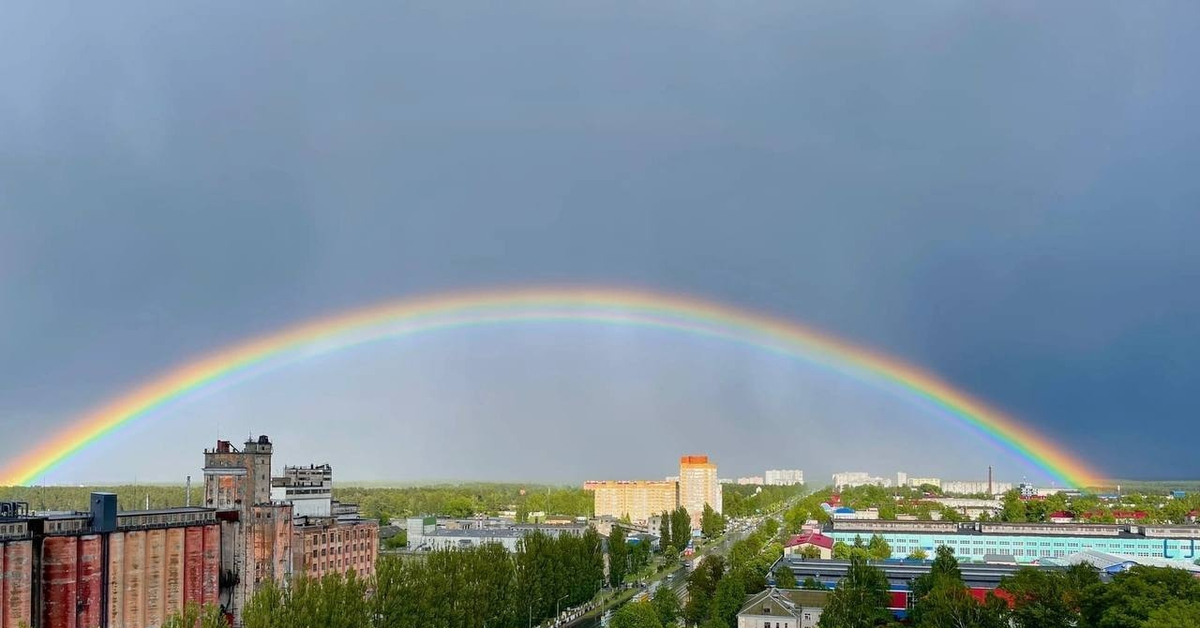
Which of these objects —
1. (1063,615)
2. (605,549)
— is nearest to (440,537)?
(605,549)

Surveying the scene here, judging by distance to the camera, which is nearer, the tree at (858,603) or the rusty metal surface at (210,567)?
the tree at (858,603)

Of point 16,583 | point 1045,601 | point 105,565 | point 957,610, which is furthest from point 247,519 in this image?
point 1045,601

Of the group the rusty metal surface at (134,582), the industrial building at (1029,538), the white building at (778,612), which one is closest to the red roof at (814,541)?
the industrial building at (1029,538)

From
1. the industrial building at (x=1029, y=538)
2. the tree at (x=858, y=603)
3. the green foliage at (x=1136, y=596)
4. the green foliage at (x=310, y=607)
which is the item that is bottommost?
the industrial building at (x=1029, y=538)

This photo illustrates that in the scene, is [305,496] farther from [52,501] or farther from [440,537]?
[52,501]

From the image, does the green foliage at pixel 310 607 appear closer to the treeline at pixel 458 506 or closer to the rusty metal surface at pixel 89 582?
the rusty metal surface at pixel 89 582

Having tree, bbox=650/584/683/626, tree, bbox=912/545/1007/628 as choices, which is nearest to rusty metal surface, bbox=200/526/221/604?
tree, bbox=650/584/683/626
